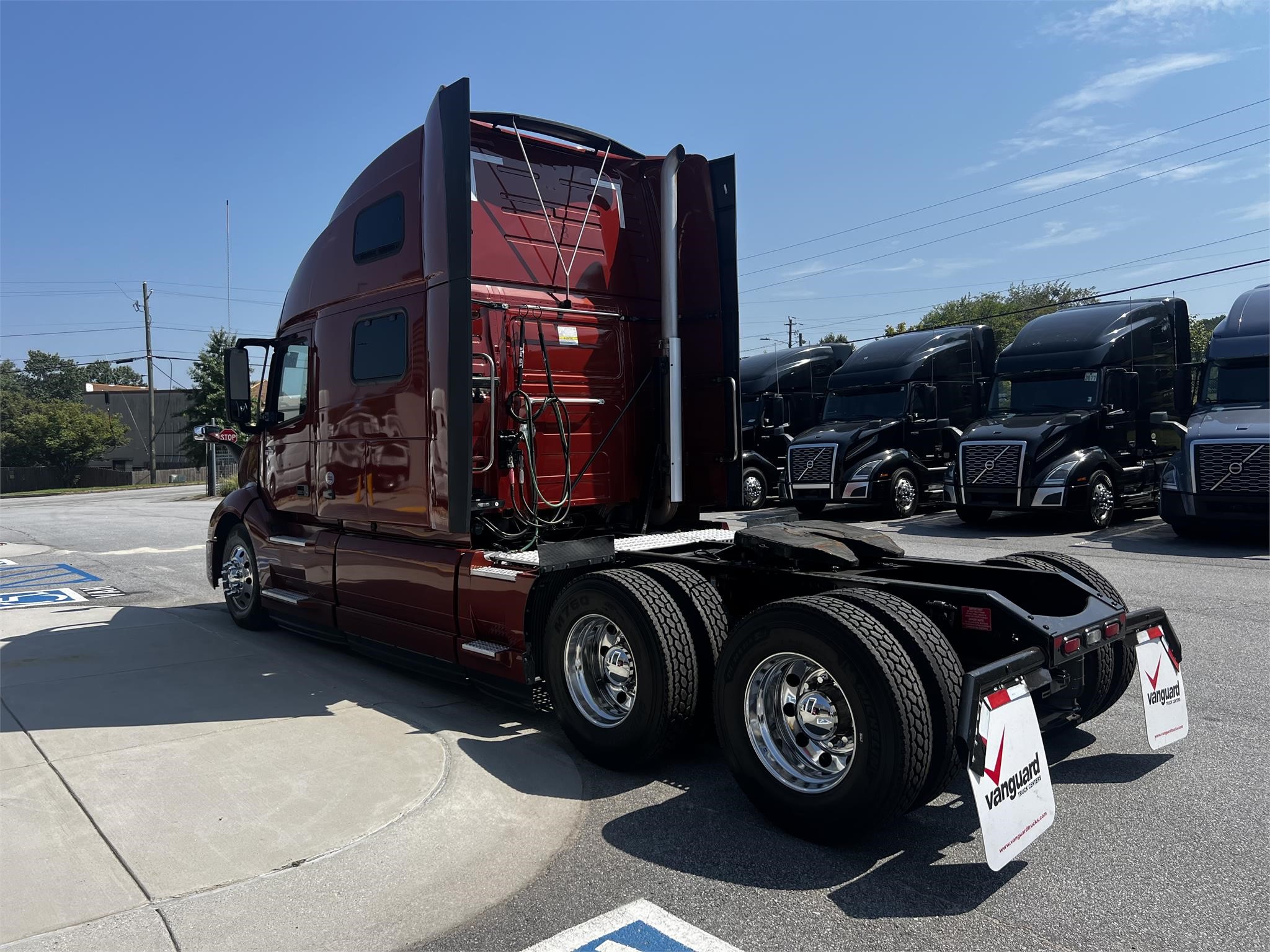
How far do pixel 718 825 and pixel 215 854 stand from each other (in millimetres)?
2029

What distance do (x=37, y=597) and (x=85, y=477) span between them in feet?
193

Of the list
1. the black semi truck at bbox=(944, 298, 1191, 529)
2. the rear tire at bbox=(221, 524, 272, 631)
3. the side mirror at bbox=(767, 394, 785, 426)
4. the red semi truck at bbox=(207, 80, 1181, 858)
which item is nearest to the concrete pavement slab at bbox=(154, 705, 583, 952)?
the red semi truck at bbox=(207, 80, 1181, 858)

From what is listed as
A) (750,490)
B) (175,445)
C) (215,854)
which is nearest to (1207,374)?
(750,490)

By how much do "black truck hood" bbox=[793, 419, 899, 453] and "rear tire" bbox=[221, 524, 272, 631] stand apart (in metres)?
11.9

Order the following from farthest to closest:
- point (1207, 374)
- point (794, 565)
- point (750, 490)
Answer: point (750, 490) < point (1207, 374) < point (794, 565)

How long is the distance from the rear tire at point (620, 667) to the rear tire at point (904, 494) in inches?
533

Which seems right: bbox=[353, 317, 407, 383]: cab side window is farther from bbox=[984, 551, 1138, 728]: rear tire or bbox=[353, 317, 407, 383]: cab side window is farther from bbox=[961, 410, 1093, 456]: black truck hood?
bbox=[961, 410, 1093, 456]: black truck hood

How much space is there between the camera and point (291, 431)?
747cm

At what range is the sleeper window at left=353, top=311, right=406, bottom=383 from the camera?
6.05 metres

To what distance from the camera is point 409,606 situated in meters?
6.11

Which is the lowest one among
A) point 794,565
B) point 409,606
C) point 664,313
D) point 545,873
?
point 545,873

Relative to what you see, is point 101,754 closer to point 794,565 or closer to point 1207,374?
point 794,565

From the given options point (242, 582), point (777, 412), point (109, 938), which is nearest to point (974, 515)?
point (777, 412)

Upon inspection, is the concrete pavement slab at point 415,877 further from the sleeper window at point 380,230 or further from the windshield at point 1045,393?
the windshield at point 1045,393
